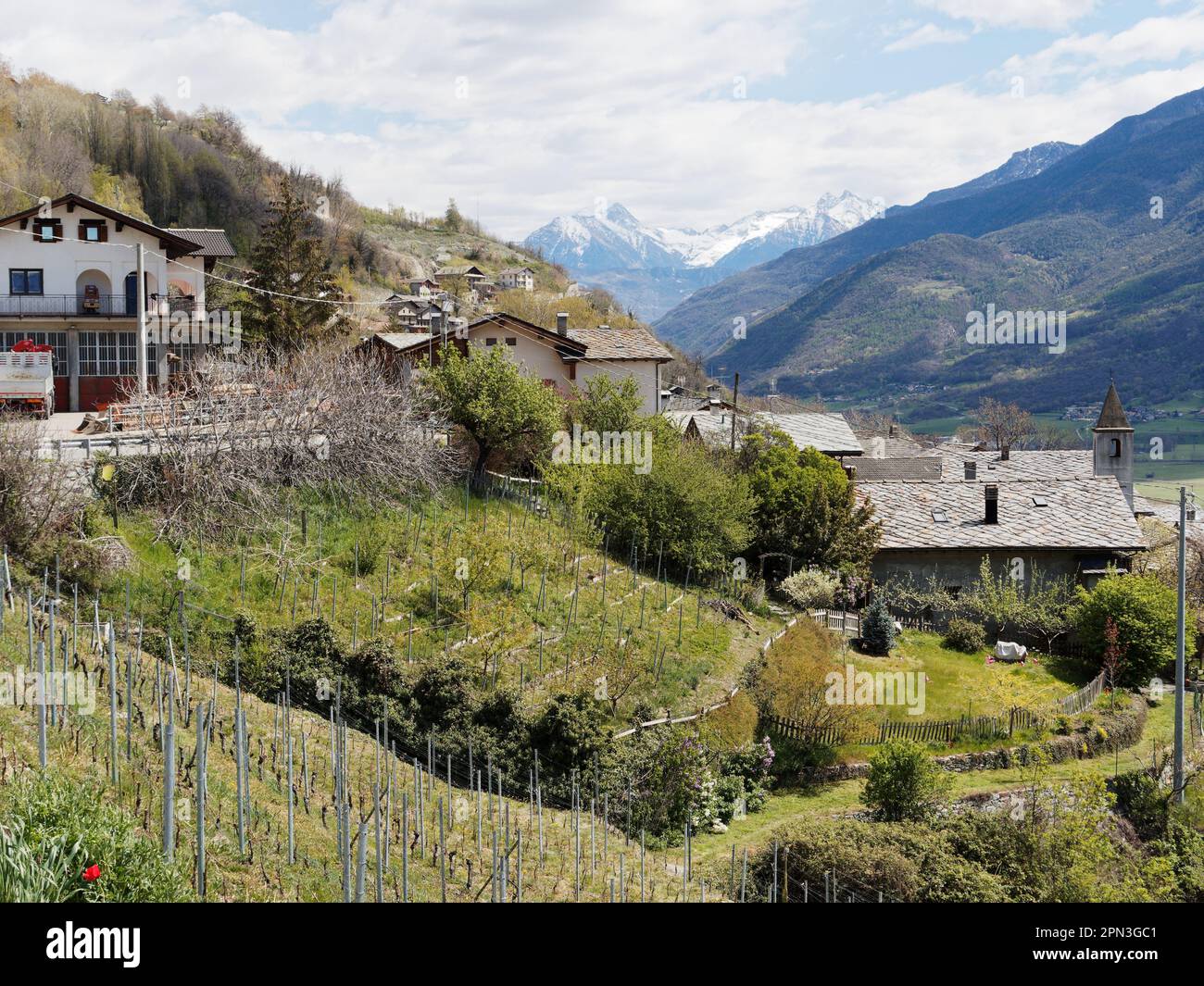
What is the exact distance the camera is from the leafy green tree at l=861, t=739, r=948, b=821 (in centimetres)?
2083

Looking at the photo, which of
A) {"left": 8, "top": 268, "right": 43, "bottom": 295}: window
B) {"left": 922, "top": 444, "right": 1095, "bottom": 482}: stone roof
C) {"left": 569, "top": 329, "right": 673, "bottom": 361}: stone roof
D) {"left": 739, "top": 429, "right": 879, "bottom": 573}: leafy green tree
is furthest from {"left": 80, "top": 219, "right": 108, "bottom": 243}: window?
{"left": 922, "top": 444, "right": 1095, "bottom": 482}: stone roof

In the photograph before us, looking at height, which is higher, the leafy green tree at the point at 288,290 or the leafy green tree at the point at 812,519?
the leafy green tree at the point at 288,290

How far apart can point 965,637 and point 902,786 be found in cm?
1391

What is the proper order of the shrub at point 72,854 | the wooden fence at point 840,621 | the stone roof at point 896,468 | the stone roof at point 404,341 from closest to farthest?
the shrub at point 72,854
the wooden fence at point 840,621
the stone roof at point 404,341
the stone roof at point 896,468

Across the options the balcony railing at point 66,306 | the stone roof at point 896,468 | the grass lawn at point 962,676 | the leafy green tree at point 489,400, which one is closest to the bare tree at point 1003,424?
the stone roof at point 896,468

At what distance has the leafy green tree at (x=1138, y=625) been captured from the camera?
31.5m

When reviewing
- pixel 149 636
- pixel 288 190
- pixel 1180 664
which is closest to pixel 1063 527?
pixel 1180 664

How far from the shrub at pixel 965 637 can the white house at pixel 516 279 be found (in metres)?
80.2

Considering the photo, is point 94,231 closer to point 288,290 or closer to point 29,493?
point 288,290

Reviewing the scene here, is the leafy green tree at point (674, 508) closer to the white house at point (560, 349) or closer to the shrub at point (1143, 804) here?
the white house at point (560, 349)

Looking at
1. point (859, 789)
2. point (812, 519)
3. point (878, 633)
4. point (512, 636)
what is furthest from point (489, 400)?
point (859, 789)

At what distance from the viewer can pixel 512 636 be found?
23625 mm

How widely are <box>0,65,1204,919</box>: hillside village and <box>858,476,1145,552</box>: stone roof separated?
0.17 metres
